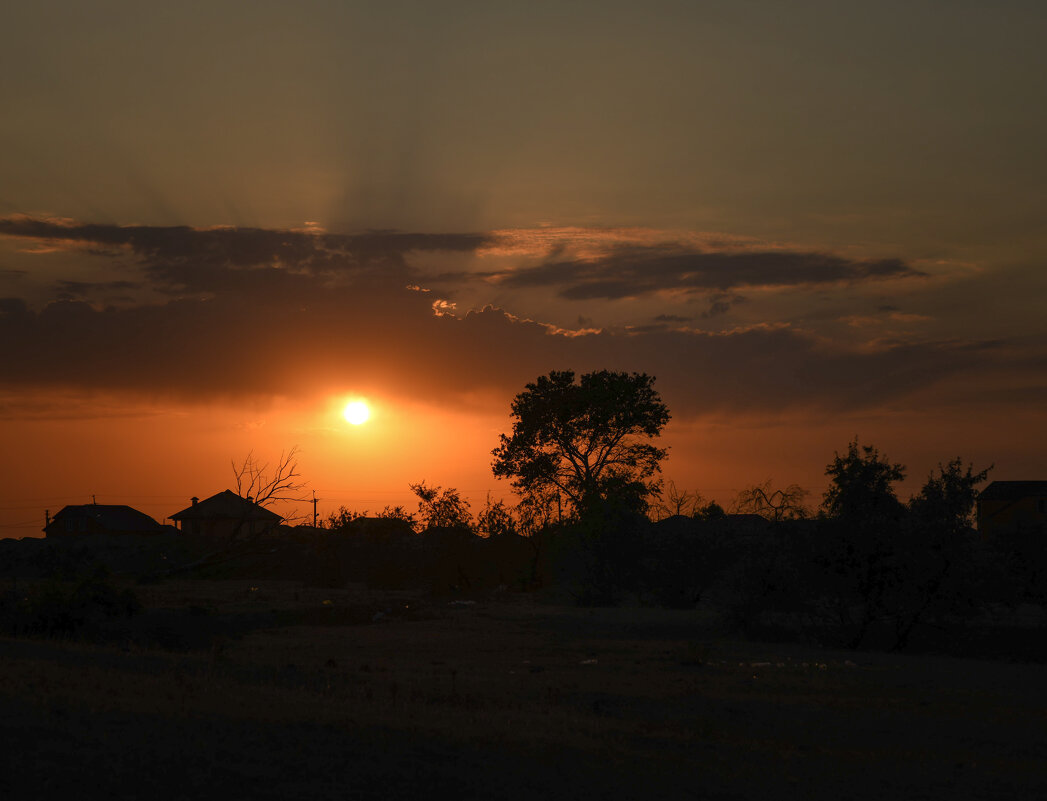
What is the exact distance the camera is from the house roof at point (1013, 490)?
92062mm

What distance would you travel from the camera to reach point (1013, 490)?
307 feet

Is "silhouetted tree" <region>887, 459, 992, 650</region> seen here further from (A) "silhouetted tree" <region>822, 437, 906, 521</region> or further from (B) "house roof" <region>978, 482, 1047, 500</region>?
(B) "house roof" <region>978, 482, 1047, 500</region>

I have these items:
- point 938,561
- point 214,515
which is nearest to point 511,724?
point 938,561

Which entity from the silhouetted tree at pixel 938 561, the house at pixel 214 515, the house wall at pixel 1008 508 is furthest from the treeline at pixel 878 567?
the house at pixel 214 515

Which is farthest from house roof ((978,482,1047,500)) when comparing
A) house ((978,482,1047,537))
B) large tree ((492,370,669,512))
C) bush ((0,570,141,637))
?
bush ((0,570,141,637))

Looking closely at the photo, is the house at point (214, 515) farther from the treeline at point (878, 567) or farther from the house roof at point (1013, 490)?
the treeline at point (878, 567)

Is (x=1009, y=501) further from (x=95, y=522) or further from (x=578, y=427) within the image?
(x=95, y=522)

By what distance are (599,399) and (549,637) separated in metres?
32.2

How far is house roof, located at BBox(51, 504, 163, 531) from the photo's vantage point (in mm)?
109438

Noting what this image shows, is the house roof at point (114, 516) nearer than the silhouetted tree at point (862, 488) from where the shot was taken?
No

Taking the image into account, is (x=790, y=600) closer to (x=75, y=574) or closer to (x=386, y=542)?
(x=75, y=574)

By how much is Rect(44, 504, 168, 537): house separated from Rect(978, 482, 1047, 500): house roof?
279 feet

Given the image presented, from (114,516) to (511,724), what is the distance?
4182 inches

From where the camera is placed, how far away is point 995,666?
2781cm
